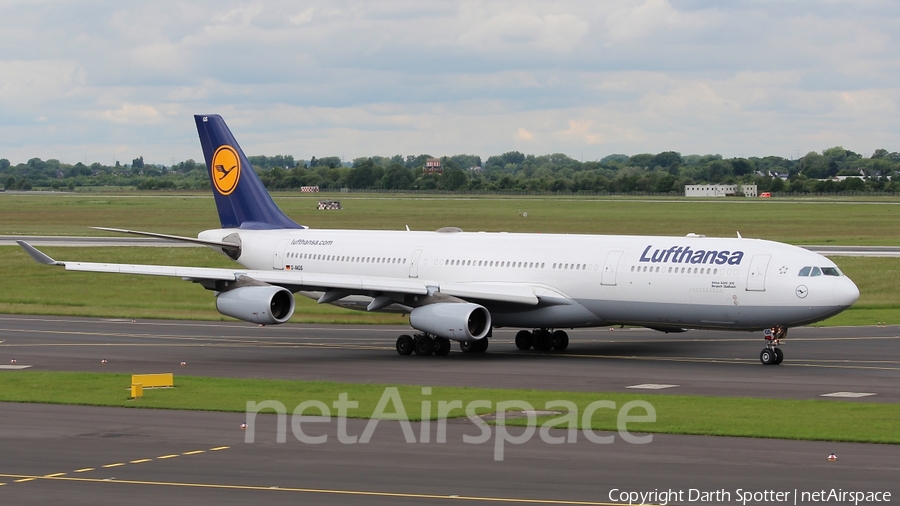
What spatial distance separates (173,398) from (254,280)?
10730 mm

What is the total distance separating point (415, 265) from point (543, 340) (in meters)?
5.65

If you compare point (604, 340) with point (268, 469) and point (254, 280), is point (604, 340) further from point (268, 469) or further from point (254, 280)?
point (268, 469)

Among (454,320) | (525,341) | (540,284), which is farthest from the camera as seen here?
(525,341)

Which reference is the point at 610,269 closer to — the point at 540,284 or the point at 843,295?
the point at 540,284

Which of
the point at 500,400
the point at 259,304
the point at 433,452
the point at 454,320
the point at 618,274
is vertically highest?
the point at 618,274

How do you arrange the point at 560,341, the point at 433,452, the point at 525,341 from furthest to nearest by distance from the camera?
the point at 525,341 < the point at 560,341 < the point at 433,452

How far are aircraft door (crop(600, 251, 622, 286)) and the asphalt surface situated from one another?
8.62ft

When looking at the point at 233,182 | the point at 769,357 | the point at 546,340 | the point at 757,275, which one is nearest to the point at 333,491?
the point at 757,275

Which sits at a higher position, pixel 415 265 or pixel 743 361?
pixel 415 265

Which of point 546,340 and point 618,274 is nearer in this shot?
point 618,274

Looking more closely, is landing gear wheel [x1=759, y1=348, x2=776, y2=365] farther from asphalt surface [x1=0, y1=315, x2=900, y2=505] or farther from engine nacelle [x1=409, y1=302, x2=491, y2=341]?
engine nacelle [x1=409, y1=302, x2=491, y2=341]

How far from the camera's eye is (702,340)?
47.7 m

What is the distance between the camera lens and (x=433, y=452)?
23.9 metres

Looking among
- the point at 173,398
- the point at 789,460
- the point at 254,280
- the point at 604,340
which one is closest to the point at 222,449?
the point at 173,398
